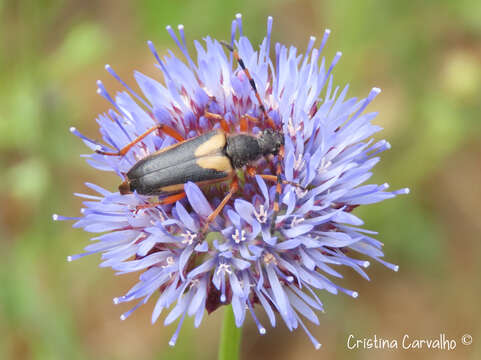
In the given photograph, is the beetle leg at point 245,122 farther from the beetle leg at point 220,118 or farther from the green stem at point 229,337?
the green stem at point 229,337

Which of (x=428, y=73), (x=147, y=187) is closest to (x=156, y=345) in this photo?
(x=147, y=187)

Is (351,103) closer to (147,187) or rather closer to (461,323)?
(147,187)

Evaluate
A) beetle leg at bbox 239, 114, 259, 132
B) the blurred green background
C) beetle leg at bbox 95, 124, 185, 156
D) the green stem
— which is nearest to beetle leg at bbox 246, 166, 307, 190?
beetle leg at bbox 239, 114, 259, 132

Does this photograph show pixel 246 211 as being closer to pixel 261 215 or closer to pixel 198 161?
pixel 261 215

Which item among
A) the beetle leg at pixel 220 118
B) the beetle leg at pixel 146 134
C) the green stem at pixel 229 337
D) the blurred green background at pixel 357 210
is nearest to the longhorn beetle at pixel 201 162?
the beetle leg at pixel 146 134

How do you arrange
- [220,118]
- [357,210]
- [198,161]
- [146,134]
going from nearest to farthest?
[198,161], [146,134], [220,118], [357,210]

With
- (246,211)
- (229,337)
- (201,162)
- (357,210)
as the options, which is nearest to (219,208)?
(246,211)
